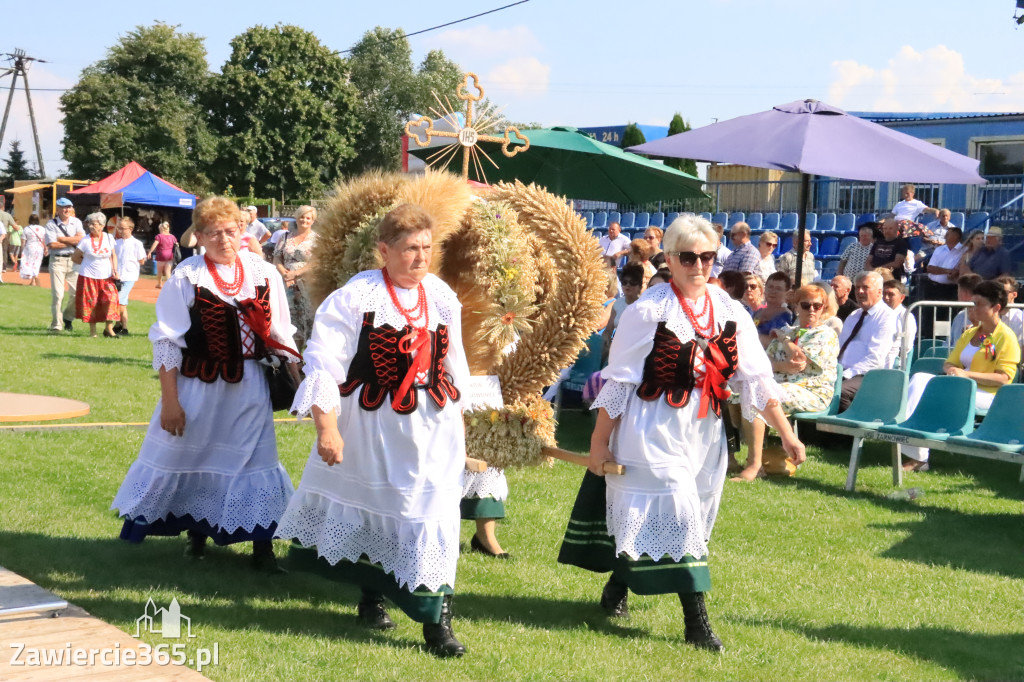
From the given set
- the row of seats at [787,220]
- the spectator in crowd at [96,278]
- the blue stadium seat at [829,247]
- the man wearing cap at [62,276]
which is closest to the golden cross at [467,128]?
the spectator in crowd at [96,278]

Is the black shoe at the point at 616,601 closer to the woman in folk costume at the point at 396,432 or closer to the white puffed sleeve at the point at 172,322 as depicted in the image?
the woman in folk costume at the point at 396,432

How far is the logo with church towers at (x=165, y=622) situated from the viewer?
16.4 ft

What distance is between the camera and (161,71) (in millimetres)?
67312

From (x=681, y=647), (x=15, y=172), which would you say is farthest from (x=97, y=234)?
(x=15, y=172)

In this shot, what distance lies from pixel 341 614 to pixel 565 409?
6764 mm

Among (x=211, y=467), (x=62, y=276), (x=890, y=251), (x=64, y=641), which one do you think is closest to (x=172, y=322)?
(x=211, y=467)

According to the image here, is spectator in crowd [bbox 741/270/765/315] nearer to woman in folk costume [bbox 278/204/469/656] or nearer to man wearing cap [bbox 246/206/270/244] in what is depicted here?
woman in folk costume [bbox 278/204/469/656]

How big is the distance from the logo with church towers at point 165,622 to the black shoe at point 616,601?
1948mm

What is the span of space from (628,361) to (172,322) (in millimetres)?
2373

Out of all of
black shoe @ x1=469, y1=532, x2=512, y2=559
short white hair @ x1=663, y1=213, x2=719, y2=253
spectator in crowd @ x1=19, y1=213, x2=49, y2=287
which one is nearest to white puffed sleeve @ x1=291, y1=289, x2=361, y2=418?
short white hair @ x1=663, y1=213, x2=719, y2=253

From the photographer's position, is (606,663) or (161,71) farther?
(161,71)

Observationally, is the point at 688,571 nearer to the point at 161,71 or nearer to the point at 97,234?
the point at 97,234

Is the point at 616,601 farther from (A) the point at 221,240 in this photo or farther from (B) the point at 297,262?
(B) the point at 297,262

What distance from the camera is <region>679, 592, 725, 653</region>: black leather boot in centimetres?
520
